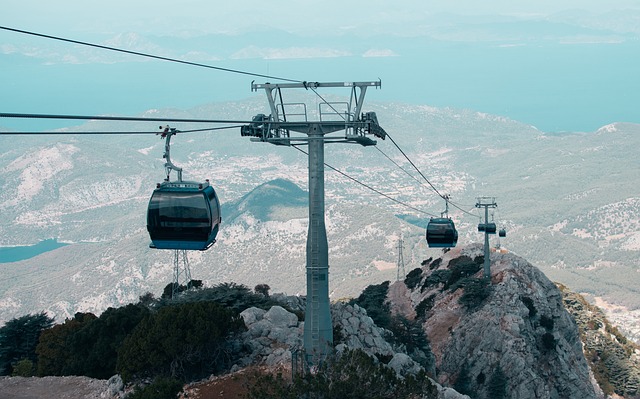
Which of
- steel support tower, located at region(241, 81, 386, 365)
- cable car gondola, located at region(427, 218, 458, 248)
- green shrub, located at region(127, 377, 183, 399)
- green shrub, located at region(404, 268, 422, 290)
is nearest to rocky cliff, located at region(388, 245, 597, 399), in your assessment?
green shrub, located at region(404, 268, 422, 290)

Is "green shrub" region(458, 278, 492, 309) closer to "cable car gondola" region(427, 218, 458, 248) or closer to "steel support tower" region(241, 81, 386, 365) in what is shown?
"cable car gondola" region(427, 218, 458, 248)

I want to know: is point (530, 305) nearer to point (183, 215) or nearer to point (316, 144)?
point (316, 144)

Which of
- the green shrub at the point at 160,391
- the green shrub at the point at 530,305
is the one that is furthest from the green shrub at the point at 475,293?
the green shrub at the point at 160,391

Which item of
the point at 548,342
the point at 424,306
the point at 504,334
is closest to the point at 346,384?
the point at 504,334

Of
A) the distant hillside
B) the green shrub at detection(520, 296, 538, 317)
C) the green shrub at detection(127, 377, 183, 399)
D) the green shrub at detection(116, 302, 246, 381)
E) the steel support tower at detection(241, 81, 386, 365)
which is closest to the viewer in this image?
the green shrub at detection(127, 377, 183, 399)

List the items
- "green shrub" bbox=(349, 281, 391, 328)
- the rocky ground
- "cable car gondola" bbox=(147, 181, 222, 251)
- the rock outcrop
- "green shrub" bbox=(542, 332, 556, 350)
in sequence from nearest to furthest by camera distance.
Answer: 1. "cable car gondola" bbox=(147, 181, 222, 251)
2. the rocky ground
3. "green shrub" bbox=(542, 332, 556, 350)
4. "green shrub" bbox=(349, 281, 391, 328)
5. the rock outcrop

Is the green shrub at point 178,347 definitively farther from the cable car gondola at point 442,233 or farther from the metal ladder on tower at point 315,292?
the cable car gondola at point 442,233

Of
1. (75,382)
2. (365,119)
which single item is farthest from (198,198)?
(75,382)

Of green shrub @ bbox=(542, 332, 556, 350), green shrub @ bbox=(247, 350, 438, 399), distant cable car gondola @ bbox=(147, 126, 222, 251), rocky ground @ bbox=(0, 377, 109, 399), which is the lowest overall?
green shrub @ bbox=(542, 332, 556, 350)

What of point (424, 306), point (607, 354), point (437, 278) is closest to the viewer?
point (424, 306)
